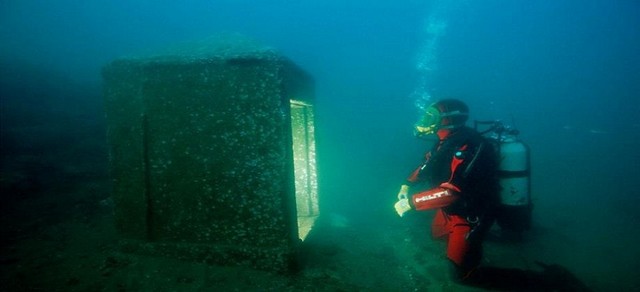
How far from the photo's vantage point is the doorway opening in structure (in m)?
5.02

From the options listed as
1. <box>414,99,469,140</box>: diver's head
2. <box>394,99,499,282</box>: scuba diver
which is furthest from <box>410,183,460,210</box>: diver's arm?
<box>414,99,469,140</box>: diver's head

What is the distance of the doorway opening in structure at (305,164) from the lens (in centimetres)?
502

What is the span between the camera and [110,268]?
3.33 m

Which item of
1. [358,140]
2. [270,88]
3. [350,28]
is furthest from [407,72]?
[270,88]

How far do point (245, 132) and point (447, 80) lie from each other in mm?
74097

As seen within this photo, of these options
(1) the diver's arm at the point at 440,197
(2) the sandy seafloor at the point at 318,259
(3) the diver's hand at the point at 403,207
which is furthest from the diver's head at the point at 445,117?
(2) the sandy seafloor at the point at 318,259

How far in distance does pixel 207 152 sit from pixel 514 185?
3.70 m

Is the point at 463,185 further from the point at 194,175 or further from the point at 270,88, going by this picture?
the point at 194,175

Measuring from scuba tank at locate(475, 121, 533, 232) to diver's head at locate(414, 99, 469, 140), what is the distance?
0.41 meters

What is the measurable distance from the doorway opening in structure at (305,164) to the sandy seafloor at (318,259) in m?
0.30

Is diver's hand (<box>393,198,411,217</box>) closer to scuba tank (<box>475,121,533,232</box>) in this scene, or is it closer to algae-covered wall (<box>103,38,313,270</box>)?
scuba tank (<box>475,121,533,232</box>)

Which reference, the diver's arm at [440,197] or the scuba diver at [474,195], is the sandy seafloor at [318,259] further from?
the diver's arm at [440,197]

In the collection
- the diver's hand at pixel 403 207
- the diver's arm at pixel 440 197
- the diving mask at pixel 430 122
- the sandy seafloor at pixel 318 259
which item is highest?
the diving mask at pixel 430 122

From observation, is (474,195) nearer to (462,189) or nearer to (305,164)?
(462,189)
